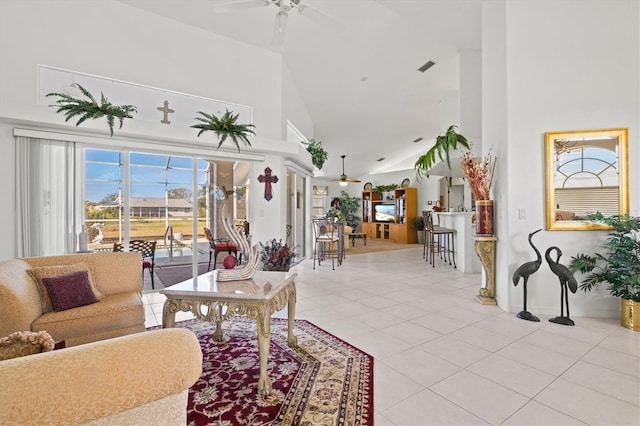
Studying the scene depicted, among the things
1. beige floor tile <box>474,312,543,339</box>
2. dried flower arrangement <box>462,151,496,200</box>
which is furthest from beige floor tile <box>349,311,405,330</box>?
dried flower arrangement <box>462,151,496,200</box>

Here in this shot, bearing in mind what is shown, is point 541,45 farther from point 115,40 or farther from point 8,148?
point 8,148

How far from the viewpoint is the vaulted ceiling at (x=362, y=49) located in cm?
465

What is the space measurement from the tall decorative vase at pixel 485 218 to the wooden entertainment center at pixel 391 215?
25.0 feet

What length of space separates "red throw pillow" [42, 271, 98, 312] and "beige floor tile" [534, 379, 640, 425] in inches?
135

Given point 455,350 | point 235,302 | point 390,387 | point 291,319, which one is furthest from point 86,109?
point 455,350

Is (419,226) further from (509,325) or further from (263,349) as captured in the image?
(263,349)

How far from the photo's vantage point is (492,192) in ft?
13.4

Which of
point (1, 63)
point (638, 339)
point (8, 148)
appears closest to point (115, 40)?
point (1, 63)

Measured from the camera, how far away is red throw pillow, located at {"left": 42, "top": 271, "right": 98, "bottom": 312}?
94.5 inches

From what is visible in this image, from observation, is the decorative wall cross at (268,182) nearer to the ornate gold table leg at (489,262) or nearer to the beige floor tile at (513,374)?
the ornate gold table leg at (489,262)

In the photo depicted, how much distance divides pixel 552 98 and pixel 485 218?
1575 millimetres

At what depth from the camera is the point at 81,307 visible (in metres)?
2.45

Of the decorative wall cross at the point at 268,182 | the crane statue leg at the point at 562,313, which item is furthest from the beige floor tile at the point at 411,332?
the decorative wall cross at the point at 268,182

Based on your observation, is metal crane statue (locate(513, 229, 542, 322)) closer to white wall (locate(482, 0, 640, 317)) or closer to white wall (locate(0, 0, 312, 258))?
white wall (locate(482, 0, 640, 317))
